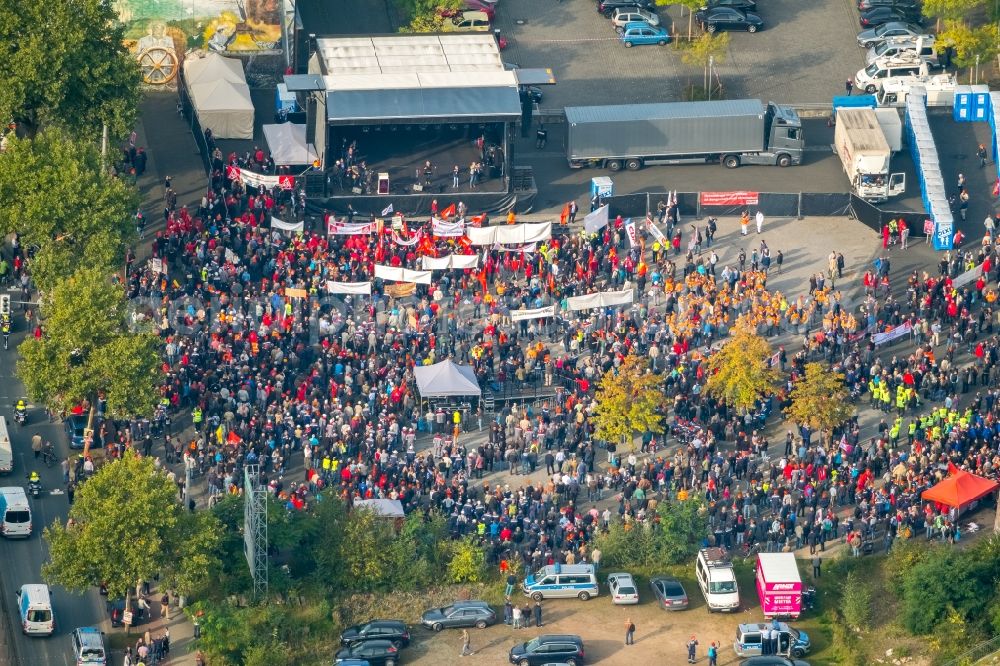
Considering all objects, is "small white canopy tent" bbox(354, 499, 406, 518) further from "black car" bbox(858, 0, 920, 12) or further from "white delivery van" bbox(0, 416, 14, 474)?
"black car" bbox(858, 0, 920, 12)

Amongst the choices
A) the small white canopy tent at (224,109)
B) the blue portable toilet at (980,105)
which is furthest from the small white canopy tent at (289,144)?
the blue portable toilet at (980,105)

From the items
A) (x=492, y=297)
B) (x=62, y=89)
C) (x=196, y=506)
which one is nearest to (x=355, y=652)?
(x=196, y=506)

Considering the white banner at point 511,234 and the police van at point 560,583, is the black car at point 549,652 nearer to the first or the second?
the police van at point 560,583

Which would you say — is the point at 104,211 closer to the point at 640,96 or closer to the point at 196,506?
the point at 196,506

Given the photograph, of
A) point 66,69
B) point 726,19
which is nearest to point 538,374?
point 66,69

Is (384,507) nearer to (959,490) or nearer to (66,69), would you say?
(959,490)

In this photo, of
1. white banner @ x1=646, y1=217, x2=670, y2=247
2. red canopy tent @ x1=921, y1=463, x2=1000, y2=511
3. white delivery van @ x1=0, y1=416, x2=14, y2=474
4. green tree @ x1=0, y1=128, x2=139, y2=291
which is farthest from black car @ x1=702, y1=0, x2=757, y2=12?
white delivery van @ x1=0, y1=416, x2=14, y2=474
